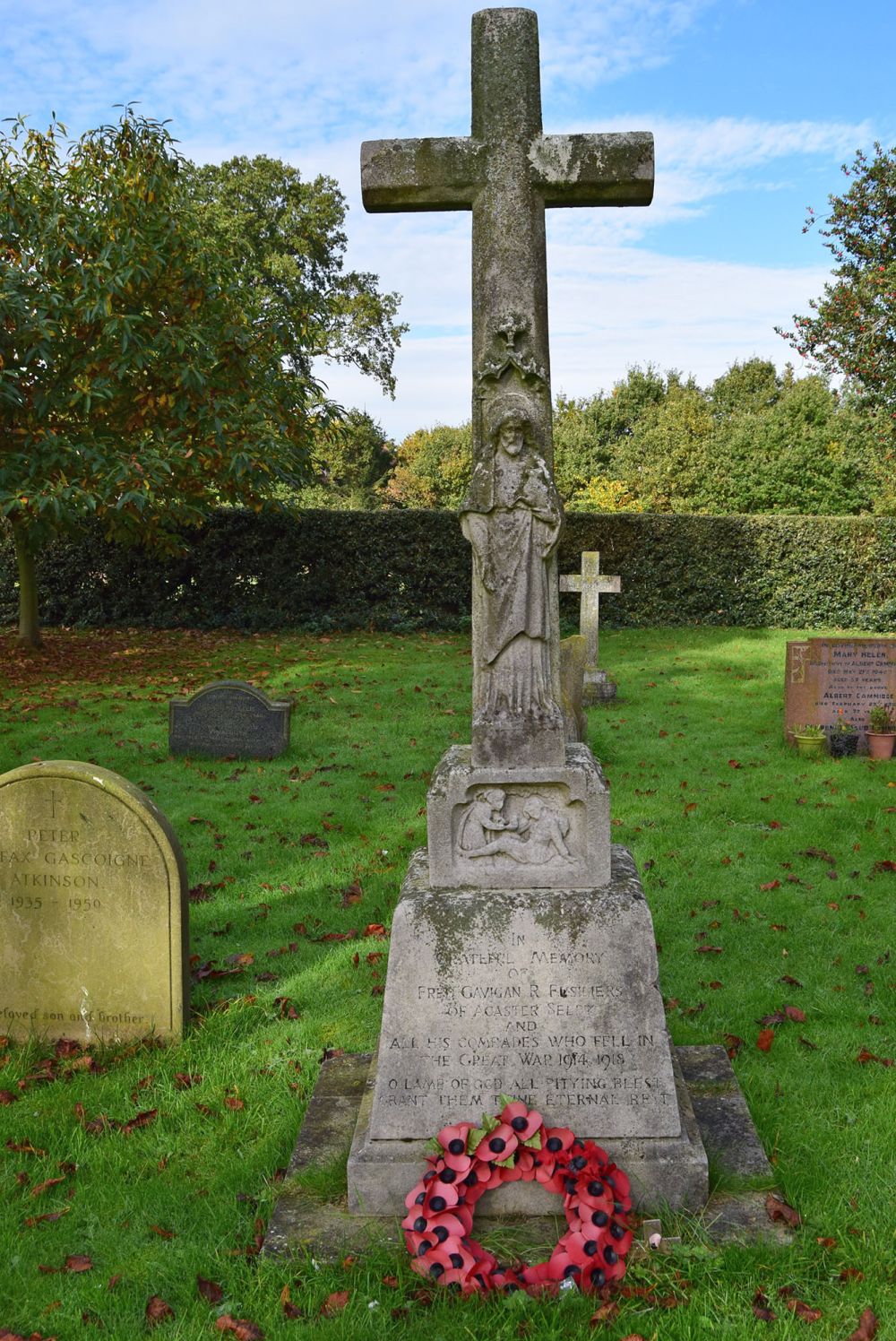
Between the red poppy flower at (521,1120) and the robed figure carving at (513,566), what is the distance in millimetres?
1263

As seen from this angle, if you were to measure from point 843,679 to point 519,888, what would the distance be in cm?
804

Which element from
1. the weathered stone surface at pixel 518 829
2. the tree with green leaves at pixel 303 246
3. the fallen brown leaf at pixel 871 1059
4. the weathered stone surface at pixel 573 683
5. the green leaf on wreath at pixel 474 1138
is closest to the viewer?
the green leaf on wreath at pixel 474 1138

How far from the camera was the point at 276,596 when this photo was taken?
65.1 feet

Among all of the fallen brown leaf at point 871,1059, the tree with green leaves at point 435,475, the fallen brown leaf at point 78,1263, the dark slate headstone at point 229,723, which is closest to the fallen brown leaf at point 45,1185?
the fallen brown leaf at point 78,1263

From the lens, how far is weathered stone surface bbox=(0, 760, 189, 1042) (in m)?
4.79

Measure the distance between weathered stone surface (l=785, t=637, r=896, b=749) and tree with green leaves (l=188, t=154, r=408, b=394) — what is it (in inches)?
744

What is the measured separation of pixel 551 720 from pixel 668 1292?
1.84m

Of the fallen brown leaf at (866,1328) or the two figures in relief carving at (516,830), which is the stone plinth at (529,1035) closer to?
the two figures in relief carving at (516,830)

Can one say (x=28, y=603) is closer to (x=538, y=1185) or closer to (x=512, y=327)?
(x=512, y=327)

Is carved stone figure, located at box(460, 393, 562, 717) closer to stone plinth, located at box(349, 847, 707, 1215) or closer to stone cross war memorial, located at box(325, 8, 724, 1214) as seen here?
stone cross war memorial, located at box(325, 8, 724, 1214)

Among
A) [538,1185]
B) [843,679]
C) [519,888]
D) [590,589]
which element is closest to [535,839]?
[519,888]

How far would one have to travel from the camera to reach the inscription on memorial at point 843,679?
1052 centimetres

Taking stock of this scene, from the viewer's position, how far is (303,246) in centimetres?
3011

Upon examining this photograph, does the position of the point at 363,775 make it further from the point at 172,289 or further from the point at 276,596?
the point at 276,596
